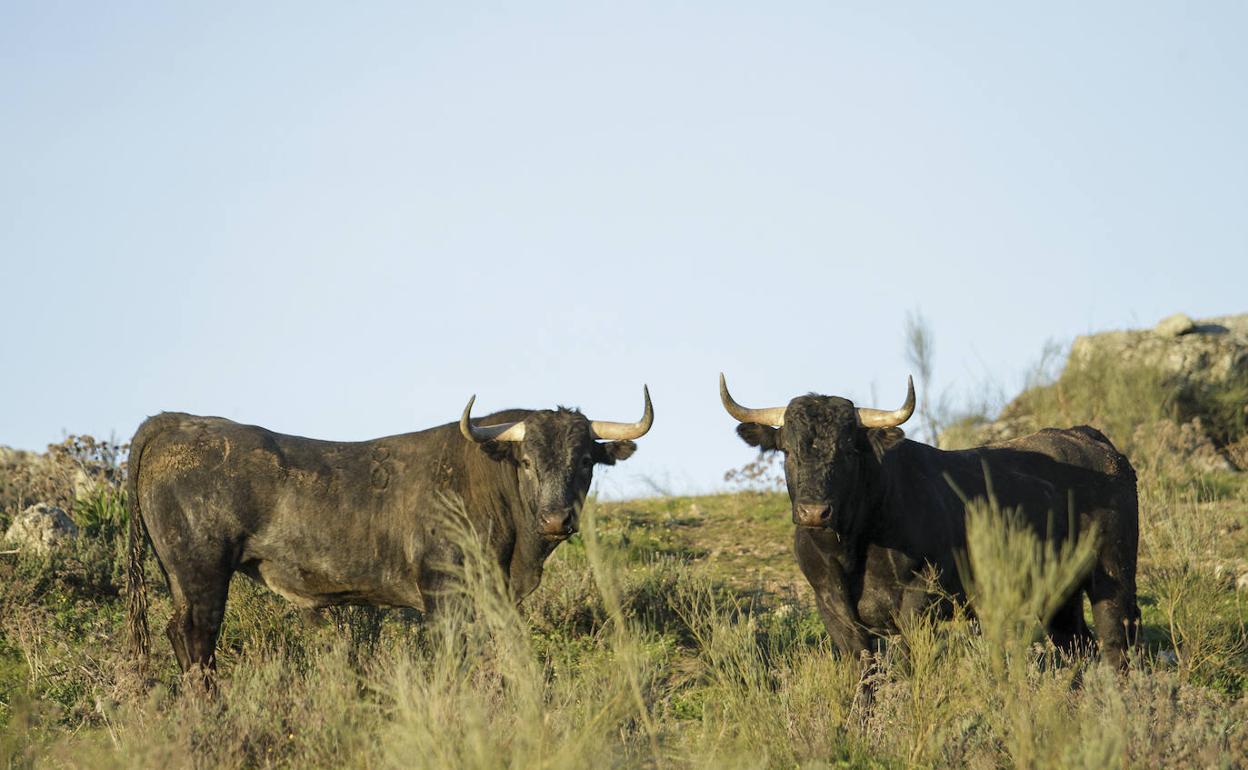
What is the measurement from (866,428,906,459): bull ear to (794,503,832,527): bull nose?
2.42ft

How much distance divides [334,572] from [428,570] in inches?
26.7

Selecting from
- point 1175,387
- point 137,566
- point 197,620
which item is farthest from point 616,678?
point 1175,387

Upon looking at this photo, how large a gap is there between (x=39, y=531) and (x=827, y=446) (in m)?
7.33

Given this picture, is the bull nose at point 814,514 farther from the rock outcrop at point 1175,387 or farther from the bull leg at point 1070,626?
the rock outcrop at point 1175,387

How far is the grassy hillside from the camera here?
612 cm

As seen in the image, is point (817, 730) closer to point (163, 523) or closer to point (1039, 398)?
point (163, 523)

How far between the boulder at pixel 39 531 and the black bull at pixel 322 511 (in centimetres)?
279

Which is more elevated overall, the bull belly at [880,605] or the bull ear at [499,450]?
the bull ear at [499,450]

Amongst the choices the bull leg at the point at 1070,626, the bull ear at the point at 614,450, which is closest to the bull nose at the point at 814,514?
the bull ear at the point at 614,450

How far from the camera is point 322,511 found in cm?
957

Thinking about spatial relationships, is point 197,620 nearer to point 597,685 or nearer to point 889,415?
point 597,685

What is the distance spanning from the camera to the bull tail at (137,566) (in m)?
9.48

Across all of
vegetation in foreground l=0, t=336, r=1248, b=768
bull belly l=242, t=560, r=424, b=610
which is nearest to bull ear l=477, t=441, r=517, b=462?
vegetation in foreground l=0, t=336, r=1248, b=768

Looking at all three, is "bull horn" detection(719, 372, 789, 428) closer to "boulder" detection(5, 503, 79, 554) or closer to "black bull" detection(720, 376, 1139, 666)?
"black bull" detection(720, 376, 1139, 666)
